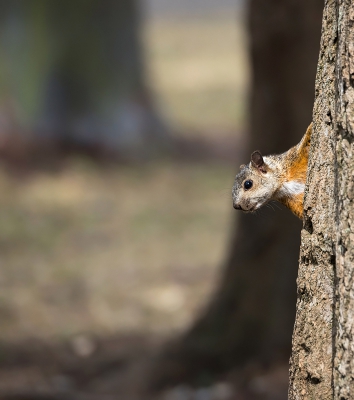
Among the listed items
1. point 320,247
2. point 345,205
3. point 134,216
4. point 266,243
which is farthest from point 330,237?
point 134,216

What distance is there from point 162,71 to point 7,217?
1443 cm

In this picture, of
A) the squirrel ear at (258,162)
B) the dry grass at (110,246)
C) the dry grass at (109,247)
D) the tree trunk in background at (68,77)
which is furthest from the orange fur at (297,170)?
the tree trunk in background at (68,77)

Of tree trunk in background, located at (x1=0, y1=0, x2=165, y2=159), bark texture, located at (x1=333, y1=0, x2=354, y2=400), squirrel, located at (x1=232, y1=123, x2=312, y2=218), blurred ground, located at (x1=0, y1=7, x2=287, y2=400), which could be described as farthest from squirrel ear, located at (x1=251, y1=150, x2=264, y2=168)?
tree trunk in background, located at (x1=0, y1=0, x2=165, y2=159)

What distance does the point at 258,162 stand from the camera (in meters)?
3.62

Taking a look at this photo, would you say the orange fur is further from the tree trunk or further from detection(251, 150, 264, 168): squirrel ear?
the tree trunk

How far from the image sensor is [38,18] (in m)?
14.7

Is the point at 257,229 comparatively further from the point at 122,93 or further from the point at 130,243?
the point at 122,93

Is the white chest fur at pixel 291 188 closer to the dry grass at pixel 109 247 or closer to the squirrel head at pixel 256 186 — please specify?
the squirrel head at pixel 256 186

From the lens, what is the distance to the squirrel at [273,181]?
3521 mm

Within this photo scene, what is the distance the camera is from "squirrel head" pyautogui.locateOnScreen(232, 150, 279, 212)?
3637mm

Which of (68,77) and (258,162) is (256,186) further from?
(68,77)

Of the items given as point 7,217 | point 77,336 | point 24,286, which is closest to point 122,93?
point 7,217

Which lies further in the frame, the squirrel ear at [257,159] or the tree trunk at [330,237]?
the squirrel ear at [257,159]

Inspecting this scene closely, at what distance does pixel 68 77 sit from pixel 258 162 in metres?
11.9
